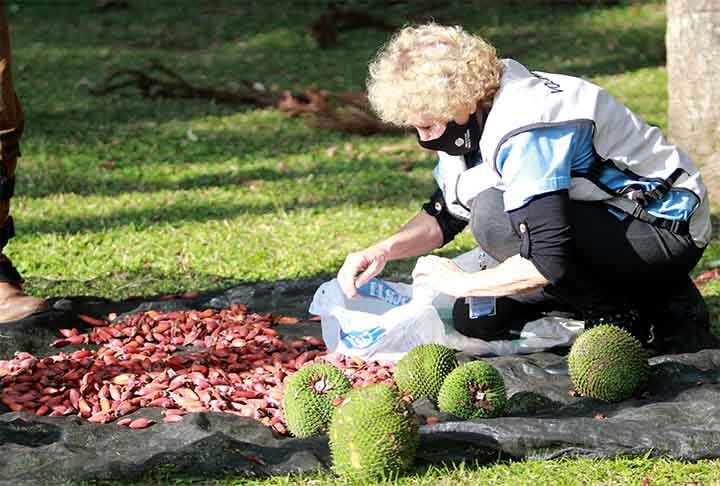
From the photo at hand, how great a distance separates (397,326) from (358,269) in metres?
0.25

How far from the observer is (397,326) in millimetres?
4207

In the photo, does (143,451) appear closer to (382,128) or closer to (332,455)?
(332,455)

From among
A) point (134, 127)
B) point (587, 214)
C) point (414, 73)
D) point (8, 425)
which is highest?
point (414, 73)

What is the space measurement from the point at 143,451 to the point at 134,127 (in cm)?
581

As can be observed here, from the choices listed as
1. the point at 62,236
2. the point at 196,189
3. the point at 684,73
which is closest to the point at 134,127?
the point at 196,189

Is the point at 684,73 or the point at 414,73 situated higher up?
the point at 414,73

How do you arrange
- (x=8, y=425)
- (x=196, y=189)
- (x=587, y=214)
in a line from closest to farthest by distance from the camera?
(x=8, y=425) → (x=587, y=214) → (x=196, y=189)

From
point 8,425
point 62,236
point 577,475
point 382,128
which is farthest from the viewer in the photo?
point 382,128

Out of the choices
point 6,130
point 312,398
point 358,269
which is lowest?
point 312,398

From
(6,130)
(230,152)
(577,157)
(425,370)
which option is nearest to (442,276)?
(425,370)

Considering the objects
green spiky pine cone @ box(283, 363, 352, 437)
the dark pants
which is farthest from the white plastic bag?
green spiky pine cone @ box(283, 363, 352, 437)

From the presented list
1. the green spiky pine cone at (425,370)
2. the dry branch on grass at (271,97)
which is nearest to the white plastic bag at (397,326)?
the green spiky pine cone at (425,370)

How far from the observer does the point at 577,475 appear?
10.5 ft

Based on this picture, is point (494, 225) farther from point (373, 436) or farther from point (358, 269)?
point (373, 436)
